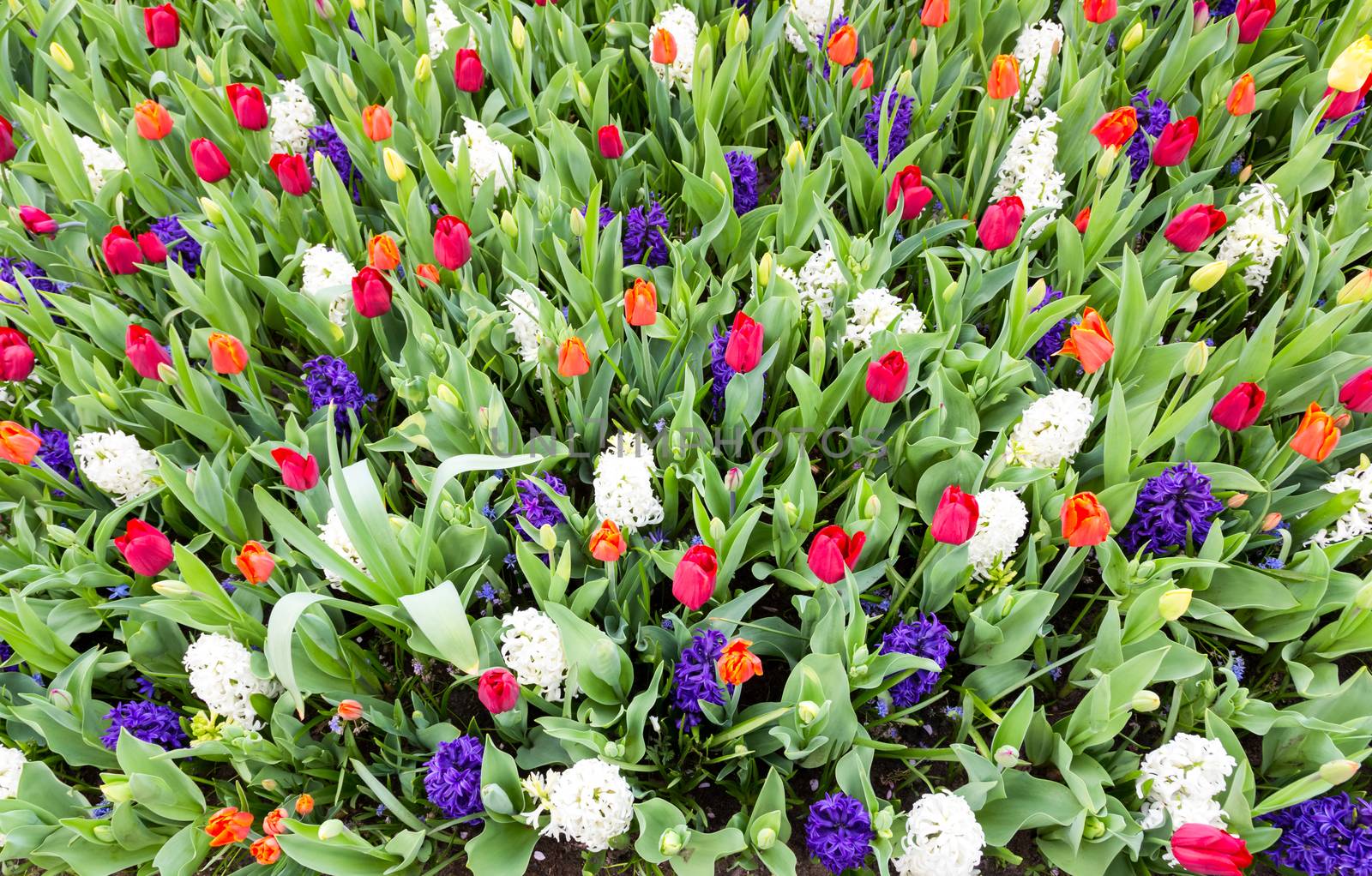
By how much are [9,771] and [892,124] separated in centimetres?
237

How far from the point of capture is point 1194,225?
183 centimetres

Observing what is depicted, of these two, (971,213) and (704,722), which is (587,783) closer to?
(704,722)

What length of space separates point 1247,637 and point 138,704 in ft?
6.56

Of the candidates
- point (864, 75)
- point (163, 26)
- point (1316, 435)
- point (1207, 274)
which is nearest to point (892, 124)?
point (864, 75)

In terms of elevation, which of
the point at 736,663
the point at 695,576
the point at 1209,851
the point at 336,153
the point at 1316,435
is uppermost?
the point at 336,153

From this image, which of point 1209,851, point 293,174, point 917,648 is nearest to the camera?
point 1209,851

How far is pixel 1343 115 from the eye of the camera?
2.24 m

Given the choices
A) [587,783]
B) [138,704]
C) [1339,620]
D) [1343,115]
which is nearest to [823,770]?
[587,783]

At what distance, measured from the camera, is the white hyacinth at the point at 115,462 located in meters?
1.75

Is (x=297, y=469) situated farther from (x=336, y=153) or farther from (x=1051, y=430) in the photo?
(x=1051, y=430)

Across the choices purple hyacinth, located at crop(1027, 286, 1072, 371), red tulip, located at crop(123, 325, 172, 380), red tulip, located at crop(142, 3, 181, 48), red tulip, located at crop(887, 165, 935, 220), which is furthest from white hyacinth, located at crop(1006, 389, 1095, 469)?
red tulip, located at crop(142, 3, 181, 48)

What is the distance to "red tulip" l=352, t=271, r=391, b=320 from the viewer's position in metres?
1.74

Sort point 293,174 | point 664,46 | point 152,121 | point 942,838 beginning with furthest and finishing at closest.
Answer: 1. point 664,46
2. point 152,121
3. point 293,174
4. point 942,838

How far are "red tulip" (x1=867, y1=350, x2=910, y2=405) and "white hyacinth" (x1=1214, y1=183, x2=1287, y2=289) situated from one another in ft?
3.46
